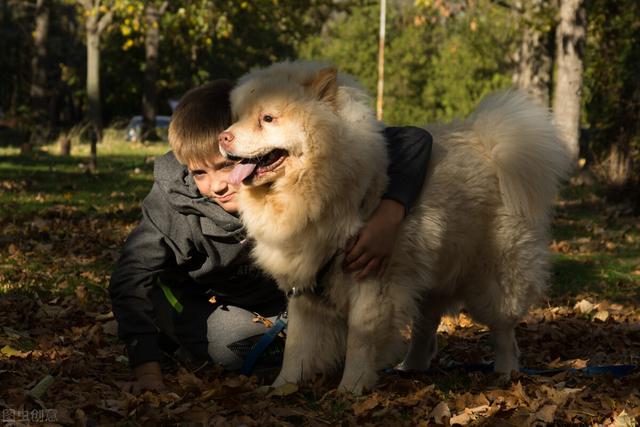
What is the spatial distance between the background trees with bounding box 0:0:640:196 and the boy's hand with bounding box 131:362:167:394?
168 inches

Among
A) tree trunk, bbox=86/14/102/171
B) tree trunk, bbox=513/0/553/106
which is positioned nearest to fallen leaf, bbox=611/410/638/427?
tree trunk, bbox=513/0/553/106

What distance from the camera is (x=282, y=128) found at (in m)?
3.42

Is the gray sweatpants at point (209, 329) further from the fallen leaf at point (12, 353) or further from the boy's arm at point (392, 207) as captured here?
the boy's arm at point (392, 207)

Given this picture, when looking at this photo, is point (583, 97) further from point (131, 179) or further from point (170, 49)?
point (170, 49)

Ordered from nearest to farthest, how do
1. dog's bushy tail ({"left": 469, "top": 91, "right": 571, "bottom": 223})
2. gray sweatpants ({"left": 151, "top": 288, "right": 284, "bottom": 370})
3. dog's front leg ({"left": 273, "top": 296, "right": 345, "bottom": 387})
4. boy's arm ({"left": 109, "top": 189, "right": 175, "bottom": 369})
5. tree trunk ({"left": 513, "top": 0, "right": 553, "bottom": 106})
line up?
boy's arm ({"left": 109, "top": 189, "right": 175, "bottom": 369}), dog's front leg ({"left": 273, "top": 296, "right": 345, "bottom": 387}), dog's bushy tail ({"left": 469, "top": 91, "right": 571, "bottom": 223}), gray sweatpants ({"left": 151, "top": 288, "right": 284, "bottom": 370}), tree trunk ({"left": 513, "top": 0, "right": 553, "bottom": 106})

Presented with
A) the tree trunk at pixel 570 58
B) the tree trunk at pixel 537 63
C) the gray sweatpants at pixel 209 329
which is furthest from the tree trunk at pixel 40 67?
the gray sweatpants at pixel 209 329

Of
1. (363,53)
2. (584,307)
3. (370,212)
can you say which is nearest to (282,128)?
(370,212)

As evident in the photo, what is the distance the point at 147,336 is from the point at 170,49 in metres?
32.8

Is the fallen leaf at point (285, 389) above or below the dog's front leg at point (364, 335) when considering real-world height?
below

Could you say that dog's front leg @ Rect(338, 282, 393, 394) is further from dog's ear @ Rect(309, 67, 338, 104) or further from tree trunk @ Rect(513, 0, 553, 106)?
tree trunk @ Rect(513, 0, 553, 106)

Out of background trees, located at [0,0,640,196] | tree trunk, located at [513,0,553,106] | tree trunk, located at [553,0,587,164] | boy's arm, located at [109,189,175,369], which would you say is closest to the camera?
boy's arm, located at [109,189,175,369]

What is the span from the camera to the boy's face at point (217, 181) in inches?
151

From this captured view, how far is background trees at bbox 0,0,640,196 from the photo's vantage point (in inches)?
477

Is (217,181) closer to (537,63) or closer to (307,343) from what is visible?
(307,343)
